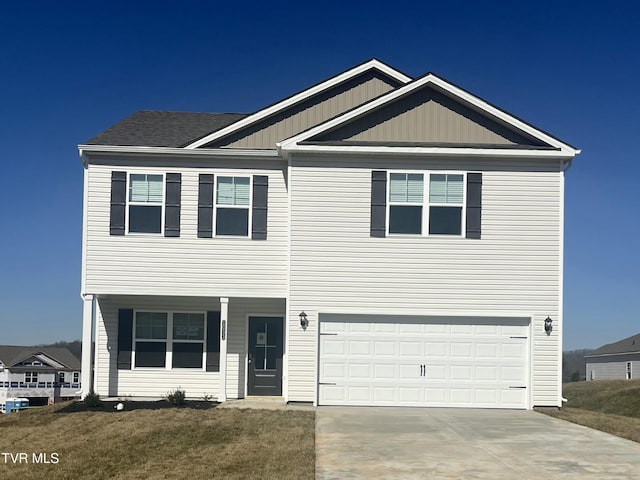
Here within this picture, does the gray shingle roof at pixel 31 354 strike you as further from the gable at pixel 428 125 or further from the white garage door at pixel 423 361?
the gable at pixel 428 125

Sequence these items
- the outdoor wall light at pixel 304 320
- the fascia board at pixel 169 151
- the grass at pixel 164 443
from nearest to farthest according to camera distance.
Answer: the grass at pixel 164 443, the outdoor wall light at pixel 304 320, the fascia board at pixel 169 151

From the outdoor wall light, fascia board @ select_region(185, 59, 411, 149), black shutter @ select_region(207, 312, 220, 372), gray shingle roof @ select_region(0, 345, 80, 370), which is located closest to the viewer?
the outdoor wall light

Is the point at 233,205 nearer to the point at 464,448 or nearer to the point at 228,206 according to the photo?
the point at 228,206

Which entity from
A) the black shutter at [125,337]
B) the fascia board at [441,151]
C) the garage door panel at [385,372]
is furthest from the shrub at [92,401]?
the fascia board at [441,151]

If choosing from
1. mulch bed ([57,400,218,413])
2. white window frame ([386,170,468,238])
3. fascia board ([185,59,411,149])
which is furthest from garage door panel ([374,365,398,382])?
fascia board ([185,59,411,149])

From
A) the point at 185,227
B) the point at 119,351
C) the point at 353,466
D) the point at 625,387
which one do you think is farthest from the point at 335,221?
the point at 625,387

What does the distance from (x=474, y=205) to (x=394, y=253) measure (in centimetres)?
214

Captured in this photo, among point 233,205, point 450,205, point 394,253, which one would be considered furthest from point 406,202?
point 233,205

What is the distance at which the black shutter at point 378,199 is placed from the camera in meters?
16.8

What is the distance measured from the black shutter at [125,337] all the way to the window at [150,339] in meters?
0.17

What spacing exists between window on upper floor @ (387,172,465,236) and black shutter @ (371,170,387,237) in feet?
0.46

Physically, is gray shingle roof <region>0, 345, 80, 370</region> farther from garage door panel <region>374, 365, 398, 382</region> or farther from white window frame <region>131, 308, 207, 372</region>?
garage door panel <region>374, 365, 398, 382</region>

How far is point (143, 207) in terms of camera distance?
1752cm

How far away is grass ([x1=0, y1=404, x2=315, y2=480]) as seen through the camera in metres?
10.3
